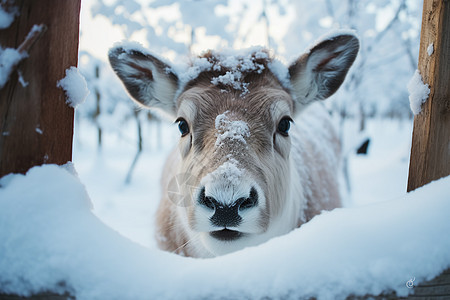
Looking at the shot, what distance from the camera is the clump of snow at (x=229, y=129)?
7.43ft

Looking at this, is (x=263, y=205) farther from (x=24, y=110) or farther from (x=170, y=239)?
(x=170, y=239)

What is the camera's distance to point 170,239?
134 inches

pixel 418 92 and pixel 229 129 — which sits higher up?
pixel 229 129

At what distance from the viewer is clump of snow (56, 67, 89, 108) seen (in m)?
1.32

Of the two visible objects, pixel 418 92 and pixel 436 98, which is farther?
pixel 418 92

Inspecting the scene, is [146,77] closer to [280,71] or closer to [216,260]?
[280,71]

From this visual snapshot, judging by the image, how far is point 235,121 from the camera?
238 centimetres

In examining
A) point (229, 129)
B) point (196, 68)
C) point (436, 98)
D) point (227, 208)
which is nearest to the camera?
point (436, 98)

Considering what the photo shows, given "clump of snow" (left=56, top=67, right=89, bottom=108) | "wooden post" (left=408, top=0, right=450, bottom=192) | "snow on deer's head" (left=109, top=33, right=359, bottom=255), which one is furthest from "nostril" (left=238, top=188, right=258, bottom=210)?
"clump of snow" (left=56, top=67, right=89, bottom=108)

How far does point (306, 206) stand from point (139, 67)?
7.35 feet

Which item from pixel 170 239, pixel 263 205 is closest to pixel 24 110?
pixel 263 205

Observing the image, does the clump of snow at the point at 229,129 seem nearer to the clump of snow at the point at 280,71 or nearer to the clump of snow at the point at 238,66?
the clump of snow at the point at 238,66

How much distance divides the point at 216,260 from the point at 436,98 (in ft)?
3.98

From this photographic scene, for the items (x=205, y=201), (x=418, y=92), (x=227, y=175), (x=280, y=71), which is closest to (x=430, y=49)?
(x=418, y=92)
